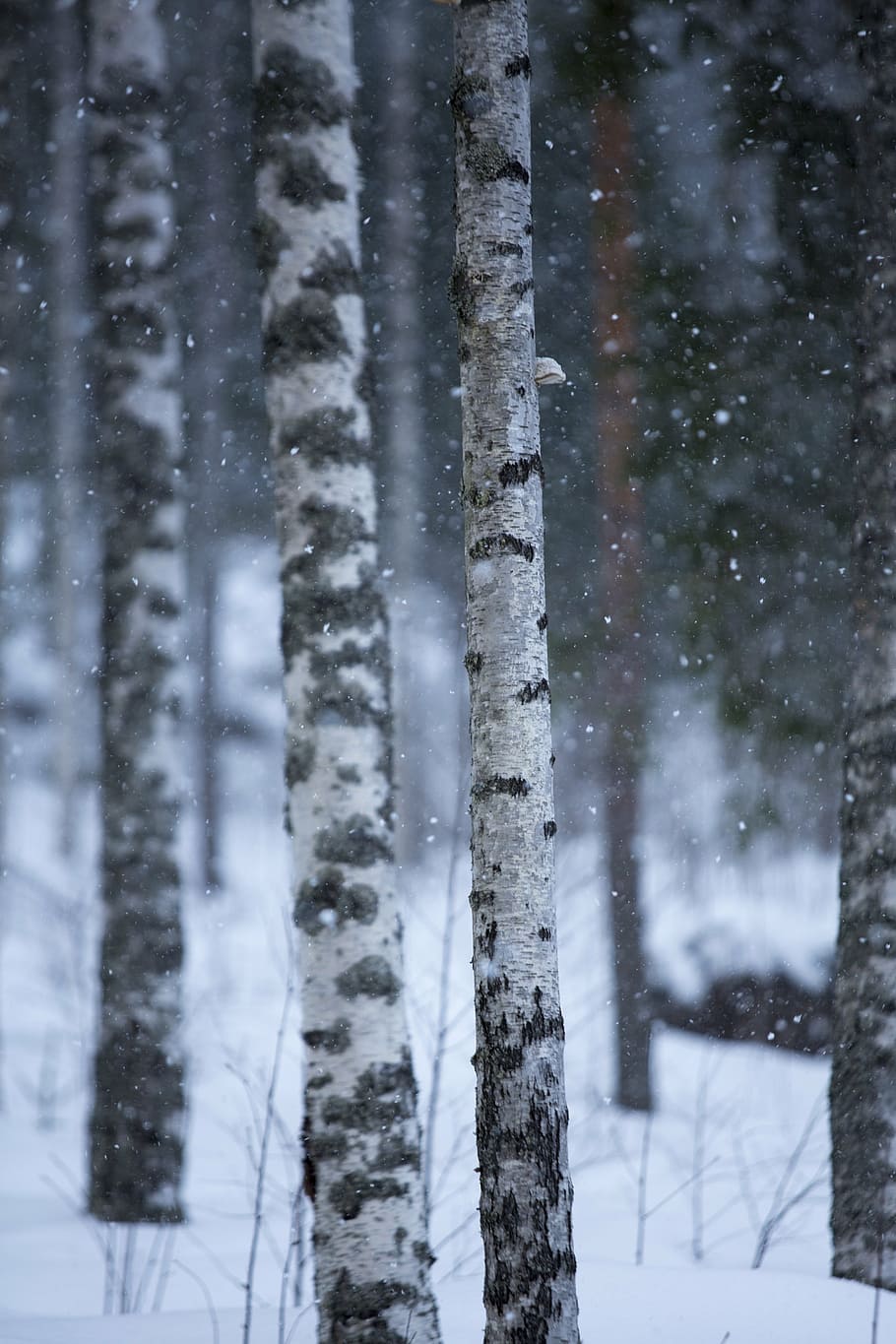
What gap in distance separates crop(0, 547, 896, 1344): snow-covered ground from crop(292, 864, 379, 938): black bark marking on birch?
0.58 meters

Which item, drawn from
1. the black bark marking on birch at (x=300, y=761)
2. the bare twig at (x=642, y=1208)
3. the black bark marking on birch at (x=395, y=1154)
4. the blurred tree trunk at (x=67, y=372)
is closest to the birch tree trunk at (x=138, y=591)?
the black bark marking on birch at (x=300, y=761)

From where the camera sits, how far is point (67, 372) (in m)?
12.0

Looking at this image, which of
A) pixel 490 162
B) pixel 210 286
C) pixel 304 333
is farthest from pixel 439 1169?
pixel 210 286

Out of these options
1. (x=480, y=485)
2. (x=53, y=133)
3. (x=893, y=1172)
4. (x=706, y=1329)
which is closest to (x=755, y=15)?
(x=480, y=485)

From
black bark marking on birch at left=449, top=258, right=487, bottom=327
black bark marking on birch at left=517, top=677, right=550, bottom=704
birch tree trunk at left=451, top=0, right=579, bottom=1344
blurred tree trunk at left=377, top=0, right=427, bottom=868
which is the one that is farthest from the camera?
blurred tree trunk at left=377, top=0, right=427, bottom=868

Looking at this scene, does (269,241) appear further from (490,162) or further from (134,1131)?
(134,1131)

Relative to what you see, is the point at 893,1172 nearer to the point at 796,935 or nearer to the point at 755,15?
the point at 755,15

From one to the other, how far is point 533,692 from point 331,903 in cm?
124

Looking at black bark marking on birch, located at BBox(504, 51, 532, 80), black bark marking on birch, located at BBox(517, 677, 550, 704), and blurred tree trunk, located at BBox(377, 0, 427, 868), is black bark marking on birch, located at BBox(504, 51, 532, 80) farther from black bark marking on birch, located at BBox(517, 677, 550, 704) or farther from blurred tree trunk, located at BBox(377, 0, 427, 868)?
blurred tree trunk, located at BBox(377, 0, 427, 868)

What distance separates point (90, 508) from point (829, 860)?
10863 millimetres

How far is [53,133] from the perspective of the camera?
10.7 metres

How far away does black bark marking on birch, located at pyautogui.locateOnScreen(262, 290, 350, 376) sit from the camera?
3.50m

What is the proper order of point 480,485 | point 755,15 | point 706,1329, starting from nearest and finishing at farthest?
point 480,485, point 706,1329, point 755,15

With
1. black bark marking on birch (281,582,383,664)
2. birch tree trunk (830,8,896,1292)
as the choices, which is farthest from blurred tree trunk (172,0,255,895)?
black bark marking on birch (281,582,383,664)
